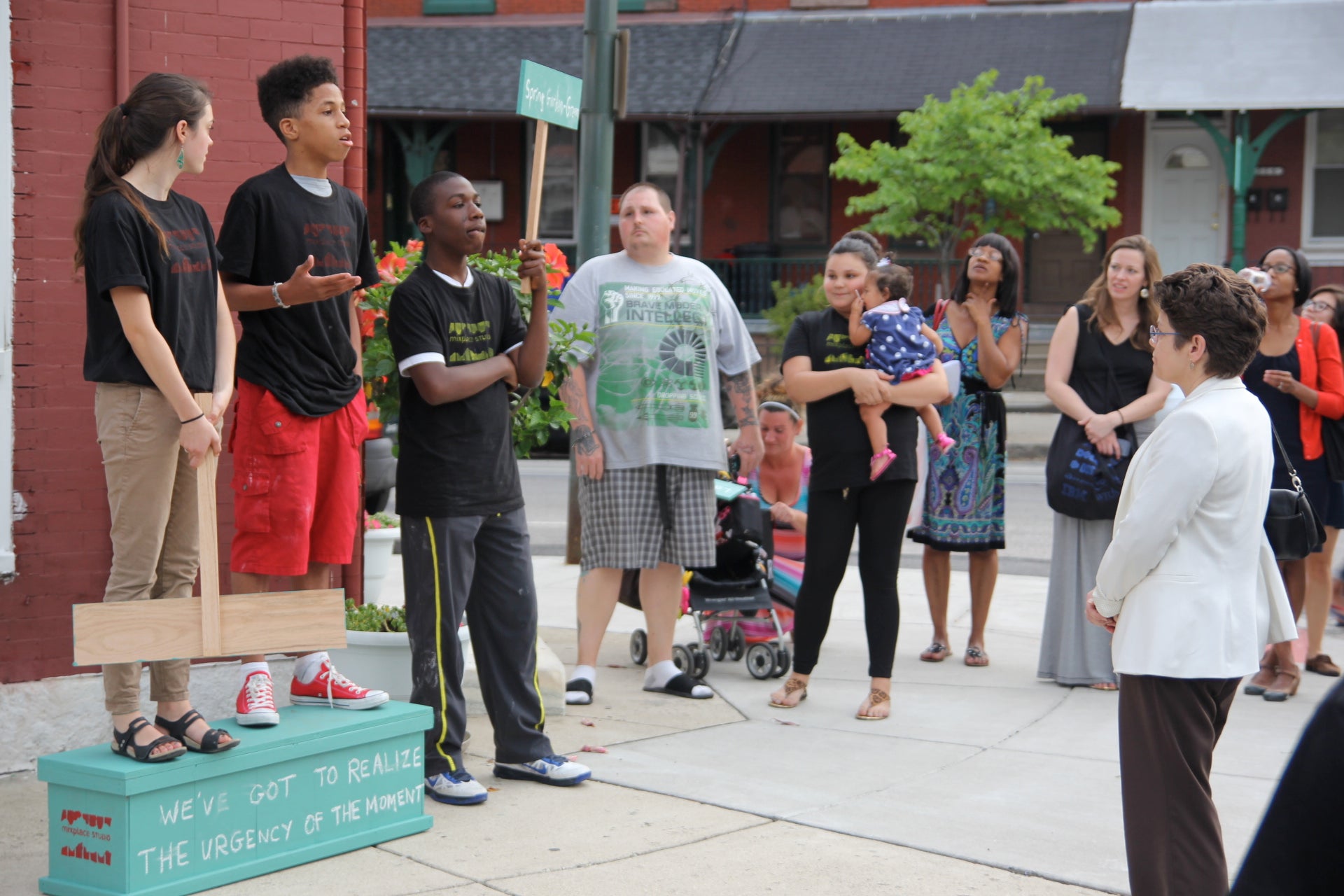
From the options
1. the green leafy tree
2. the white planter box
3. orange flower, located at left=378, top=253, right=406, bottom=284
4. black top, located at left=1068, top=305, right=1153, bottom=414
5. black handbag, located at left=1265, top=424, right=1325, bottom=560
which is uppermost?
the green leafy tree

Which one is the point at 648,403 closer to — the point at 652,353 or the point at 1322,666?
the point at 652,353

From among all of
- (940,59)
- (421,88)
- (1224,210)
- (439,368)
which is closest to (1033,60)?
(940,59)

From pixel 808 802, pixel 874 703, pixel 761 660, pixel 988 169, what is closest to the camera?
pixel 808 802

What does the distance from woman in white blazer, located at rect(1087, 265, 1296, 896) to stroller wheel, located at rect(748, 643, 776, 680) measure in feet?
10.4

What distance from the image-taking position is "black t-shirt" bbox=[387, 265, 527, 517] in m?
4.59

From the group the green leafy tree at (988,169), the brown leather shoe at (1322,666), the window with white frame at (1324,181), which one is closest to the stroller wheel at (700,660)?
the brown leather shoe at (1322,666)

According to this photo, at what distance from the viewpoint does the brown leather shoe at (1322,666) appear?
6766 mm

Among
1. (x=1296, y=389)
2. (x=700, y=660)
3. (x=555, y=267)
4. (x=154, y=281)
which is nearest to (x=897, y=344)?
(x=555, y=267)

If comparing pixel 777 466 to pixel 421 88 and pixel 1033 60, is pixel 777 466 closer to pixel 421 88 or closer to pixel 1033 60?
pixel 1033 60

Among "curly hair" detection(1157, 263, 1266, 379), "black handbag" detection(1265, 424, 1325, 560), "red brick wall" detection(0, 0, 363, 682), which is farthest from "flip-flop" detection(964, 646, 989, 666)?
"red brick wall" detection(0, 0, 363, 682)

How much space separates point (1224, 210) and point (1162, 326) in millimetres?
20169

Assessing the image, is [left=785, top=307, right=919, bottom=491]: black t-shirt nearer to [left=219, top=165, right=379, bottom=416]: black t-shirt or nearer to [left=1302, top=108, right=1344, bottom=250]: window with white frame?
[left=219, top=165, right=379, bottom=416]: black t-shirt

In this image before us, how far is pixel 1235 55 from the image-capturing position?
21141 mm

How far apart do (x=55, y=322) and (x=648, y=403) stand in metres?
2.35
